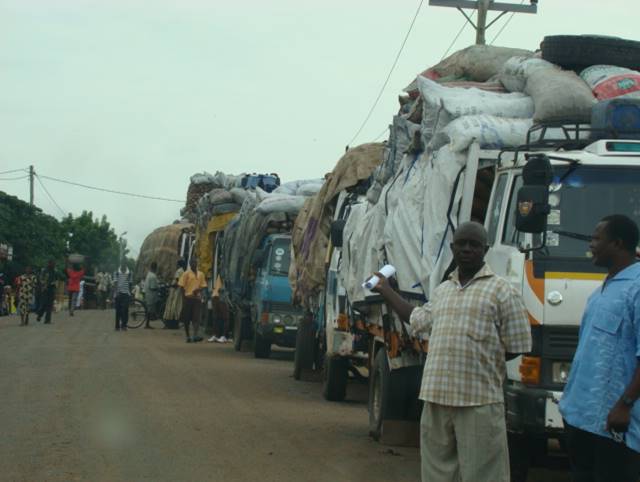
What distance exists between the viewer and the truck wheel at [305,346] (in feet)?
55.5

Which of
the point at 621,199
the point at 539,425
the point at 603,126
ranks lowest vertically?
the point at 539,425

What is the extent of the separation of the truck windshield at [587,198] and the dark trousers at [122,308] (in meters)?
23.8

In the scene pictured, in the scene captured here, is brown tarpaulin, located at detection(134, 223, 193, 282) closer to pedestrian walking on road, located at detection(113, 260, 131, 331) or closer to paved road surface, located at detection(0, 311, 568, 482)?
pedestrian walking on road, located at detection(113, 260, 131, 331)

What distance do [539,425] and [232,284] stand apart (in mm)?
18233

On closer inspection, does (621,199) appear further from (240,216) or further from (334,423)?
(240,216)

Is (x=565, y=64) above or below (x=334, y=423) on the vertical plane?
above

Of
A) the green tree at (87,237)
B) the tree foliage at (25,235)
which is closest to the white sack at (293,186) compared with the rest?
the tree foliage at (25,235)

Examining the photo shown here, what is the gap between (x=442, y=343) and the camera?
5711 mm

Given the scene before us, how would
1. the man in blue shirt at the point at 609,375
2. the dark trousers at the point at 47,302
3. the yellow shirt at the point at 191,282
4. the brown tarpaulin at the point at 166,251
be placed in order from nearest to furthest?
the man in blue shirt at the point at 609,375
the yellow shirt at the point at 191,282
the dark trousers at the point at 47,302
the brown tarpaulin at the point at 166,251

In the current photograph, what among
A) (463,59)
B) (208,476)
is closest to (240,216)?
(463,59)

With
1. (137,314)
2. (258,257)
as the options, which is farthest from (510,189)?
(137,314)

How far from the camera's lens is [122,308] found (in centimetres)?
3083

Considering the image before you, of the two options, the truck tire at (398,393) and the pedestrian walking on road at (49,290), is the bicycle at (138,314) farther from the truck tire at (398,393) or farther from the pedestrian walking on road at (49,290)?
the truck tire at (398,393)

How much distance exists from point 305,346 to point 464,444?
11627 millimetres
